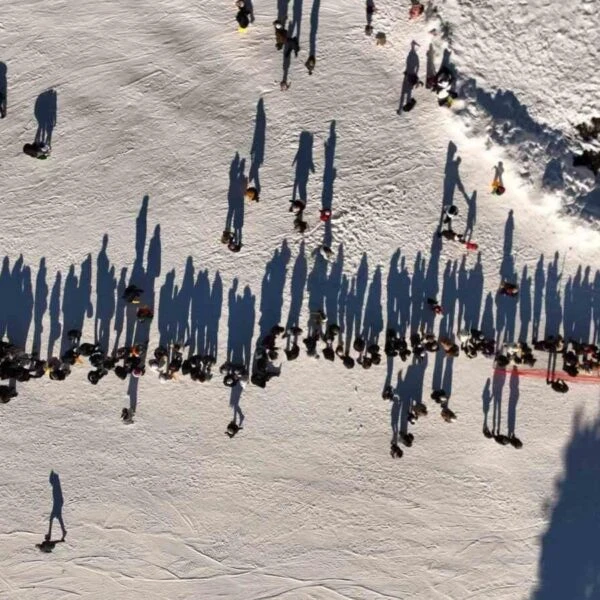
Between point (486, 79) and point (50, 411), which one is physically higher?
point (486, 79)

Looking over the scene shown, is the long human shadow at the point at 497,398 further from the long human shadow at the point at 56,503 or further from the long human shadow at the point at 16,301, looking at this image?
the long human shadow at the point at 16,301

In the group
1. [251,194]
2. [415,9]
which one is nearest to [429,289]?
[251,194]

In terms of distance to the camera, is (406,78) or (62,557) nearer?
(406,78)

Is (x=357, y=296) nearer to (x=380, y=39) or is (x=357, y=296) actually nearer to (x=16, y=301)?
(x=380, y=39)

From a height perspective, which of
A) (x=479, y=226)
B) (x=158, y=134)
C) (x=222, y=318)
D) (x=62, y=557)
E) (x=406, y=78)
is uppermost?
(x=406, y=78)

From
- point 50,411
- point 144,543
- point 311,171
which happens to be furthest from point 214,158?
point 144,543

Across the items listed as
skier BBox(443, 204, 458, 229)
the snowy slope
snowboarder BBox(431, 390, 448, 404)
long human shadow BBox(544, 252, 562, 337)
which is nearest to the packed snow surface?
long human shadow BBox(544, 252, 562, 337)

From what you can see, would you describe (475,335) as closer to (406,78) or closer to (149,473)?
(406,78)
